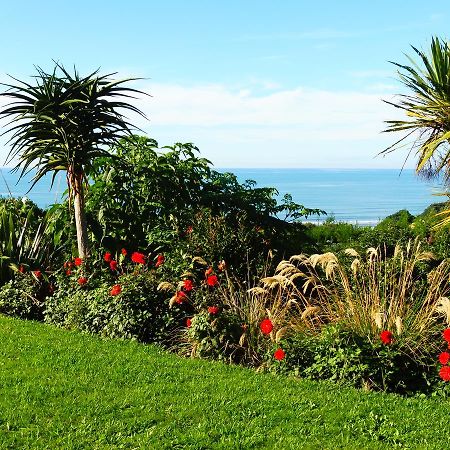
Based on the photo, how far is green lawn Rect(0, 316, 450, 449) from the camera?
4.40 meters

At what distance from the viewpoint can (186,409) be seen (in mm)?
4934

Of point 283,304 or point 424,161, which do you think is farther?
point 424,161

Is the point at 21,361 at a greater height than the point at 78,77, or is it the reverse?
the point at 78,77

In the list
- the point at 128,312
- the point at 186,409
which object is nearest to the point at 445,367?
the point at 186,409

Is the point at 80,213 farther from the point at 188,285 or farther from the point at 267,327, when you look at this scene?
the point at 267,327

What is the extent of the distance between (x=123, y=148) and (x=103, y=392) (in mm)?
5906

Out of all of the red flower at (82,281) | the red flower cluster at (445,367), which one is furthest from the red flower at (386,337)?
the red flower at (82,281)

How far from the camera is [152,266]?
8.77 meters

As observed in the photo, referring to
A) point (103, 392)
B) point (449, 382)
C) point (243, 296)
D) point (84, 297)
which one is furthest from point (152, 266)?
point (449, 382)

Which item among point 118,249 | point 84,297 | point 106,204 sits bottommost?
point 84,297

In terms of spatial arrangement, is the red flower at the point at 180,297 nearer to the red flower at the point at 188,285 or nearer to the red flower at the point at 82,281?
the red flower at the point at 188,285

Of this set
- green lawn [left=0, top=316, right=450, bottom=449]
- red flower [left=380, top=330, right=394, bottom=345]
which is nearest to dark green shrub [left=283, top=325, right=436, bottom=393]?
red flower [left=380, top=330, right=394, bottom=345]

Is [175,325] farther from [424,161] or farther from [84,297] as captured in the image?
[424,161]

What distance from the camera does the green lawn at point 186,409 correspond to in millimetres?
4402
